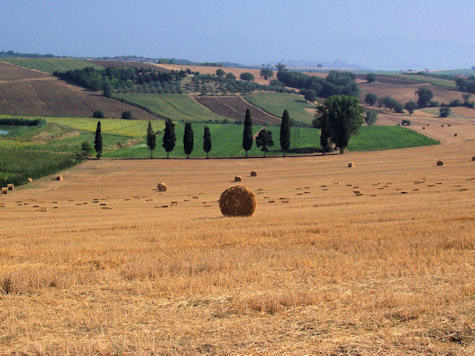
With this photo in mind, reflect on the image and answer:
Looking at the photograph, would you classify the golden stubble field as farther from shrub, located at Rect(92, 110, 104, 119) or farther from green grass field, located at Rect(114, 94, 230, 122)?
green grass field, located at Rect(114, 94, 230, 122)

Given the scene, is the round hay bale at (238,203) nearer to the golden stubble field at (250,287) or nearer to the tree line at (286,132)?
the golden stubble field at (250,287)

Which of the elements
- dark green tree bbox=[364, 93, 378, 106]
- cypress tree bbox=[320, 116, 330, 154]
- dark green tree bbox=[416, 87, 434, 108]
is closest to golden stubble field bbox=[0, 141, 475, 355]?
cypress tree bbox=[320, 116, 330, 154]

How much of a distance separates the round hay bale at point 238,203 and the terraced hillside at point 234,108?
104791 mm

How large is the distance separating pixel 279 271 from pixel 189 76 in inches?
7530

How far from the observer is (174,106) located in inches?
5950

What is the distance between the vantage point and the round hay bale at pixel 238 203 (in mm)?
28141

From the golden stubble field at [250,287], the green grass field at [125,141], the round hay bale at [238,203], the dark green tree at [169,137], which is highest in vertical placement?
the golden stubble field at [250,287]

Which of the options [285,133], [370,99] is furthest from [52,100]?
[370,99]

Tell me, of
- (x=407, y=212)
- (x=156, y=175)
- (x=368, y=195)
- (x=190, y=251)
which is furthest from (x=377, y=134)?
(x=190, y=251)

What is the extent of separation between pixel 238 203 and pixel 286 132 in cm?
6249

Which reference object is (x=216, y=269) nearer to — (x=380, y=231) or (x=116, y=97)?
(x=380, y=231)

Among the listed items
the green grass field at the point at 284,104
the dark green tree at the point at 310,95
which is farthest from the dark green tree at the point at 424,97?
the green grass field at the point at 284,104

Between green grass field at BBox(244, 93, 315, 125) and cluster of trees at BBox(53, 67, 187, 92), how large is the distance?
3127 cm

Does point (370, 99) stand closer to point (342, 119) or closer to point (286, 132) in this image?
point (342, 119)
